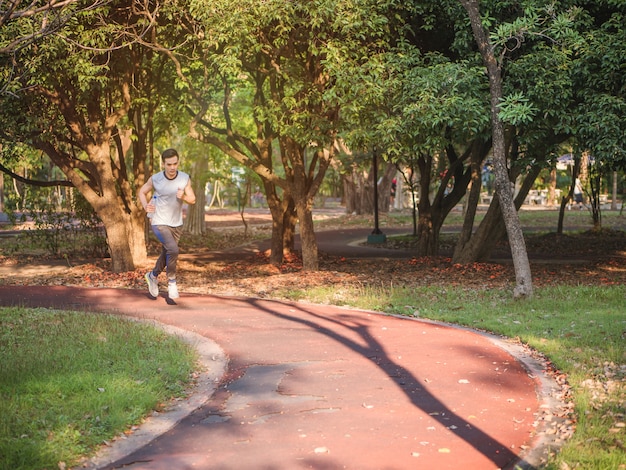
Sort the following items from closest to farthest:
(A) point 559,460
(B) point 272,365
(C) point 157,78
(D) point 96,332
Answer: (A) point 559,460 → (B) point 272,365 → (D) point 96,332 → (C) point 157,78

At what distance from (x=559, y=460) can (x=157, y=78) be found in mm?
17338

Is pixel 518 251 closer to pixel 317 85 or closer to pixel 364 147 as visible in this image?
pixel 364 147

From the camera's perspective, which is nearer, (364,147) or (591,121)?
(591,121)

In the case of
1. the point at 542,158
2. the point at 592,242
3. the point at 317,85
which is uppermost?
the point at 317,85

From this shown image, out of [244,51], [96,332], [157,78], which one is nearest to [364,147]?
[244,51]

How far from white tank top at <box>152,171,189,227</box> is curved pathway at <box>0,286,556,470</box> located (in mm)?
1327

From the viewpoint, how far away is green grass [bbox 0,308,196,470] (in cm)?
597

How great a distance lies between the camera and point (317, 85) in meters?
17.0

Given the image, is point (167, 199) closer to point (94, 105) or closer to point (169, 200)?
point (169, 200)

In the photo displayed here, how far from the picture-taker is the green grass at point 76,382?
5.97m

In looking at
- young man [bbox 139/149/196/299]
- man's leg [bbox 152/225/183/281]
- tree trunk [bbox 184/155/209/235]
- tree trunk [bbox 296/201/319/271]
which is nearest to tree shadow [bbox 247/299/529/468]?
man's leg [bbox 152/225/183/281]

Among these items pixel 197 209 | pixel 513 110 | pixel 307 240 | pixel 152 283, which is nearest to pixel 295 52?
pixel 307 240

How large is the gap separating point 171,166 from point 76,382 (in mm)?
4934

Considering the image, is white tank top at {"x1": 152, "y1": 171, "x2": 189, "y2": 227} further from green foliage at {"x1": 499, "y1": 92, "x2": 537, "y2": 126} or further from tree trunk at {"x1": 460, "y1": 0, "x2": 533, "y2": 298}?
tree trunk at {"x1": 460, "y1": 0, "x2": 533, "y2": 298}
